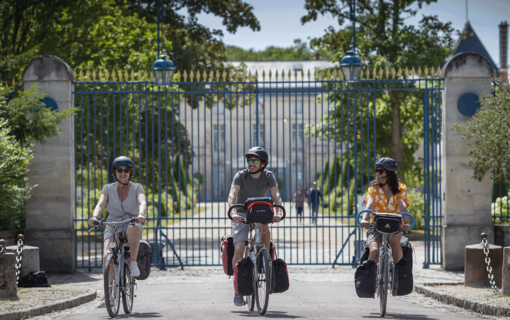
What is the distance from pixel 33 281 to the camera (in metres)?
9.45

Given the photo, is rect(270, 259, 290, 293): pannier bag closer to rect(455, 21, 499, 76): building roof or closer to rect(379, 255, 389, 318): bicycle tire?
rect(379, 255, 389, 318): bicycle tire

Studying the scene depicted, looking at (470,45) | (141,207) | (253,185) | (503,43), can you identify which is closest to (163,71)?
(253,185)

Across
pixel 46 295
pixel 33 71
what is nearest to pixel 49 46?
pixel 33 71

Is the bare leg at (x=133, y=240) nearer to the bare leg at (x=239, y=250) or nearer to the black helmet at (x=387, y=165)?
the bare leg at (x=239, y=250)

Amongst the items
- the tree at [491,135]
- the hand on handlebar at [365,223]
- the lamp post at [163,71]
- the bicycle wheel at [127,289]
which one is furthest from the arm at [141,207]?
the tree at [491,135]

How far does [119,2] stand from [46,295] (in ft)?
49.5

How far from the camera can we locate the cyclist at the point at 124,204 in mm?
6977

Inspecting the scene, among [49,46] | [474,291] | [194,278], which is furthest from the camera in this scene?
[49,46]

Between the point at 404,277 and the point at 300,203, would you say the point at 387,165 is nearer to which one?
the point at 404,277

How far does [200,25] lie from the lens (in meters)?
24.8

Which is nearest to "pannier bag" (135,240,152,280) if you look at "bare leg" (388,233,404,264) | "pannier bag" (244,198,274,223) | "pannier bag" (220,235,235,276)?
"pannier bag" (220,235,235,276)

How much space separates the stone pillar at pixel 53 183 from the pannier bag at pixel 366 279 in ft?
19.8

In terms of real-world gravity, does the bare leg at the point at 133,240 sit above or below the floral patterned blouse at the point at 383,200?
below

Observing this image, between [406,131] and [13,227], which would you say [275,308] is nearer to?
[13,227]
